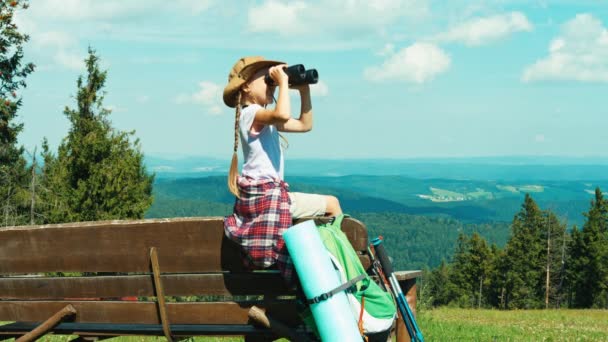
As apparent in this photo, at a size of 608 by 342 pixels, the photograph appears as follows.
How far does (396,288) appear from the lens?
12.1 feet

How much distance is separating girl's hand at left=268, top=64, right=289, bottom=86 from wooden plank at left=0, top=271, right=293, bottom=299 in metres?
1.11

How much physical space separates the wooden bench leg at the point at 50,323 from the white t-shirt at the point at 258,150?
1.43 meters

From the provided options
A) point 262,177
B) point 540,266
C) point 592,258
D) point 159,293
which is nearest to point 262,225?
point 262,177

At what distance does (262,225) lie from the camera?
3754 mm

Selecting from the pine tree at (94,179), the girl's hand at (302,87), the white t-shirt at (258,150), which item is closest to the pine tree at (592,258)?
the pine tree at (94,179)

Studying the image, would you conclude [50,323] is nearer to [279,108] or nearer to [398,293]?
[279,108]

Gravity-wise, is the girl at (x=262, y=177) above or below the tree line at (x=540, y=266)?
above

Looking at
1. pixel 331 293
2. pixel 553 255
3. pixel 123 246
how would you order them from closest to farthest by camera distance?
pixel 331 293, pixel 123 246, pixel 553 255

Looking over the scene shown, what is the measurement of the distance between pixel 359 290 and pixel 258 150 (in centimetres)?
104

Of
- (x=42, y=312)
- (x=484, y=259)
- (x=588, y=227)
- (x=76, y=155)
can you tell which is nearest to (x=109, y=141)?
(x=76, y=155)

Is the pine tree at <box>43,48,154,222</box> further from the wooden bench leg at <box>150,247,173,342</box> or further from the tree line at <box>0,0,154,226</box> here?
the wooden bench leg at <box>150,247,173,342</box>

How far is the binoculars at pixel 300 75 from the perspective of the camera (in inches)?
161

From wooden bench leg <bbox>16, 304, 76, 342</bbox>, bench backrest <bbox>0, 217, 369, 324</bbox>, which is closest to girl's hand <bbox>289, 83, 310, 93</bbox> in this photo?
bench backrest <bbox>0, 217, 369, 324</bbox>

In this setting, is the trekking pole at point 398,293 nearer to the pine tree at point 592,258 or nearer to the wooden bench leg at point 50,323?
the wooden bench leg at point 50,323
